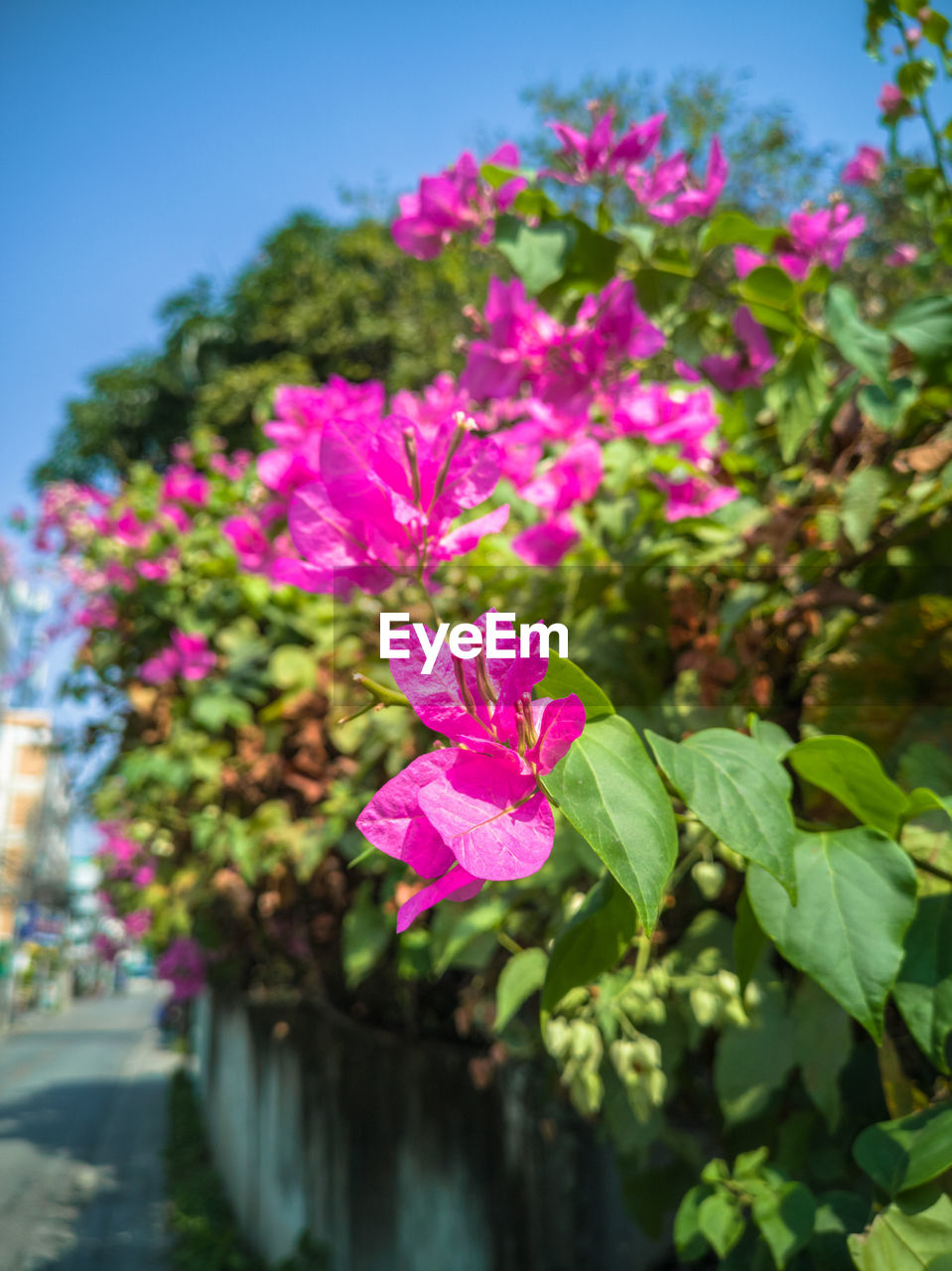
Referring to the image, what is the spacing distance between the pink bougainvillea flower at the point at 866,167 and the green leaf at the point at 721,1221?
139 cm

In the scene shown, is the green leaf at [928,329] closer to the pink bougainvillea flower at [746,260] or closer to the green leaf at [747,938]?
the pink bougainvillea flower at [746,260]

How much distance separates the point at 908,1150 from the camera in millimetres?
667

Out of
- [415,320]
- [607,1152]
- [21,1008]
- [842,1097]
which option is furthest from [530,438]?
[21,1008]

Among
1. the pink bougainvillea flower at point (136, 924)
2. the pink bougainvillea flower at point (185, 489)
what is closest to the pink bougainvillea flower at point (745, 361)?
the pink bougainvillea flower at point (185, 489)

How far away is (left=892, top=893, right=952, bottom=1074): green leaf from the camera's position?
0.63 m

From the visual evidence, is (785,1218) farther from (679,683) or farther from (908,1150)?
(679,683)

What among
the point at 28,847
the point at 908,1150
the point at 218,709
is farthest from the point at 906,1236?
the point at 28,847

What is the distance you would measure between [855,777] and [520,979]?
2.02 feet

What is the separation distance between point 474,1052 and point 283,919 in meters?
0.61

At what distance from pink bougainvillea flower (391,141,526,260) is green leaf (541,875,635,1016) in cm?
70

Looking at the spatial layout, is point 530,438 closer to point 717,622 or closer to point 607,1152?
point 717,622

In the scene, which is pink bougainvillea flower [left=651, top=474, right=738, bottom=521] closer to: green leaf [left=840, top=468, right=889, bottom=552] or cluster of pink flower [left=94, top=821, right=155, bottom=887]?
green leaf [left=840, top=468, right=889, bottom=552]

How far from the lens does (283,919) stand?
254cm

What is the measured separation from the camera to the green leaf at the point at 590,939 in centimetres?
60
